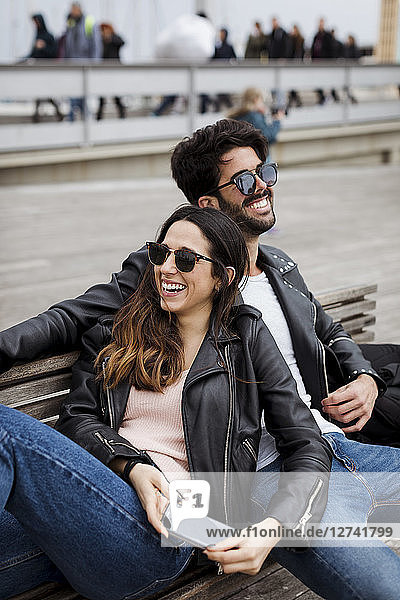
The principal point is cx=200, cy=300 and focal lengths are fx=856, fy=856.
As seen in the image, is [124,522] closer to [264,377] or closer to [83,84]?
[264,377]

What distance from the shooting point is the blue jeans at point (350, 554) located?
1913 millimetres

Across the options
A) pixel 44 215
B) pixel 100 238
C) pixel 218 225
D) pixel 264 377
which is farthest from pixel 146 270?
pixel 44 215

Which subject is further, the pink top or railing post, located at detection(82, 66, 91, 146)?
railing post, located at detection(82, 66, 91, 146)

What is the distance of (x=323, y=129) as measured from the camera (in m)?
15.2

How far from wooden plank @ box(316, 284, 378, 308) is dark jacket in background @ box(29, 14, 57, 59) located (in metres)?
11.5

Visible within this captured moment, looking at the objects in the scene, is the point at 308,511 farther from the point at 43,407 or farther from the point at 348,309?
the point at 348,309

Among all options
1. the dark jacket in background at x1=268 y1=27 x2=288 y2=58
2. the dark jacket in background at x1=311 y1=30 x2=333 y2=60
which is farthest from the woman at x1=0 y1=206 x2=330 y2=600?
the dark jacket in background at x1=311 y1=30 x2=333 y2=60

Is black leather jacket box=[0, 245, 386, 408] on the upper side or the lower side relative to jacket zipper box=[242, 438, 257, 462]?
upper

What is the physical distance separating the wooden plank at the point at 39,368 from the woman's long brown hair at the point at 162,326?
15 centimetres

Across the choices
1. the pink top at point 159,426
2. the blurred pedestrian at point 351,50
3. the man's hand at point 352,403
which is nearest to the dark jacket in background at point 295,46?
the blurred pedestrian at point 351,50

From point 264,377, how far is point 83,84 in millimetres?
10524

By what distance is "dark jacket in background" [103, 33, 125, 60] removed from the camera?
46.9ft

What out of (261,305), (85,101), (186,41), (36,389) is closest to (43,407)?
(36,389)

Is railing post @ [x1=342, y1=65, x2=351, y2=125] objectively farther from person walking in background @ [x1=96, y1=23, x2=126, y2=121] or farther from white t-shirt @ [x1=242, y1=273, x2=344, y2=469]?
white t-shirt @ [x1=242, y1=273, x2=344, y2=469]
